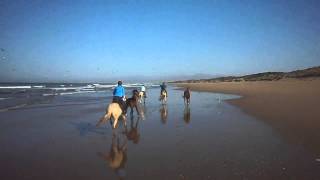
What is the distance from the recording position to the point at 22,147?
9.09 m

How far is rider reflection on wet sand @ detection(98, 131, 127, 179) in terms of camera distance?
261 inches

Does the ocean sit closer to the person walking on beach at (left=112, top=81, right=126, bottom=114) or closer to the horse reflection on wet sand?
the person walking on beach at (left=112, top=81, right=126, bottom=114)

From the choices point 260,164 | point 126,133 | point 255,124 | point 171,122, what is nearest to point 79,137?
point 126,133

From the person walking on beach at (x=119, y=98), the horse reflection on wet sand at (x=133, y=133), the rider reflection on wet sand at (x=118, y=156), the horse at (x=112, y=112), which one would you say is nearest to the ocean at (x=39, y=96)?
the person walking on beach at (x=119, y=98)

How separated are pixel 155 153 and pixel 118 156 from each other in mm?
1021

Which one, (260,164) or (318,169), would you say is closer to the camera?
(318,169)

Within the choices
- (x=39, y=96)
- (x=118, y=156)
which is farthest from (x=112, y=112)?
(x=39, y=96)

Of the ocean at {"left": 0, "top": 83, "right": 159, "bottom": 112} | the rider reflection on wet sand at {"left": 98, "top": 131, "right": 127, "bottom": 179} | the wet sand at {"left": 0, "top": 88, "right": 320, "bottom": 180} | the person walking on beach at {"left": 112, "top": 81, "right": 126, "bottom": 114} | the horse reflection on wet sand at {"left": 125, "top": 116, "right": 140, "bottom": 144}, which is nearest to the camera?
the wet sand at {"left": 0, "top": 88, "right": 320, "bottom": 180}

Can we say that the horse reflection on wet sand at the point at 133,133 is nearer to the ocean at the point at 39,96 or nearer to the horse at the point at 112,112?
the horse at the point at 112,112

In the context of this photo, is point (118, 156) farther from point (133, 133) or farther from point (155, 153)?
point (133, 133)

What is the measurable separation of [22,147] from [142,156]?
4.03 m

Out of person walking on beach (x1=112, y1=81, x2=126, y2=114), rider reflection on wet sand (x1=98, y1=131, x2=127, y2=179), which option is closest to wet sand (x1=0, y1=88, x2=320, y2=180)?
rider reflection on wet sand (x1=98, y1=131, x2=127, y2=179)

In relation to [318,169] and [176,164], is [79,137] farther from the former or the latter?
[318,169]

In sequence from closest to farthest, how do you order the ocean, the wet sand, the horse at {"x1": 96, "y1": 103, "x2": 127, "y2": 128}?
the wet sand < the horse at {"x1": 96, "y1": 103, "x2": 127, "y2": 128} < the ocean
